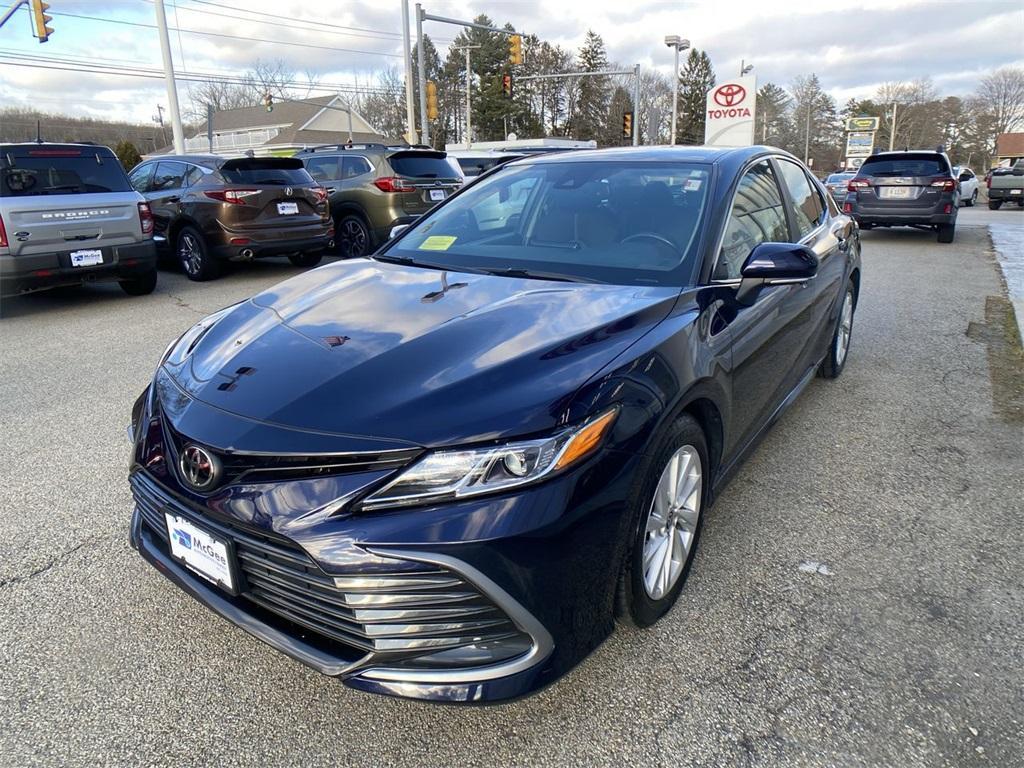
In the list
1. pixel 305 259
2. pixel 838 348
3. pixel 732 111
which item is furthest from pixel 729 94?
Result: pixel 838 348

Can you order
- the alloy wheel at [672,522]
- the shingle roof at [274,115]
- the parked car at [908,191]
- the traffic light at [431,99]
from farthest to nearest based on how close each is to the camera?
the shingle roof at [274,115] → the traffic light at [431,99] → the parked car at [908,191] → the alloy wheel at [672,522]

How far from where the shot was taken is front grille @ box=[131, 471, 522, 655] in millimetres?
1740

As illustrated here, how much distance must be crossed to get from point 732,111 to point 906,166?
27.2 feet

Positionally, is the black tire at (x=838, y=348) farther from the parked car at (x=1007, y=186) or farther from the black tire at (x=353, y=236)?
the parked car at (x=1007, y=186)

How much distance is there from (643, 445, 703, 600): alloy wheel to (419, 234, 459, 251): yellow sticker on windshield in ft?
5.14

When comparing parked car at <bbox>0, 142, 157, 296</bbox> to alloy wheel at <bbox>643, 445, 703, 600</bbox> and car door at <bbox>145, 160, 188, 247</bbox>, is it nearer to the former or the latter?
car door at <bbox>145, 160, 188, 247</bbox>

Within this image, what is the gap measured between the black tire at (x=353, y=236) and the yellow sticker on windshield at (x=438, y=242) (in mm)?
7658

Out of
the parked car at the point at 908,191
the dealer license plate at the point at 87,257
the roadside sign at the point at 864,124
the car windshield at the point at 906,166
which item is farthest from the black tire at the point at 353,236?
the roadside sign at the point at 864,124

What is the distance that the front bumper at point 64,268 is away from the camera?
22.6 feet

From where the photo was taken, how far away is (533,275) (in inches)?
113

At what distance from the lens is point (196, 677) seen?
226cm

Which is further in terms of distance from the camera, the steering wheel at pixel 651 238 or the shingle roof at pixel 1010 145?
the shingle roof at pixel 1010 145

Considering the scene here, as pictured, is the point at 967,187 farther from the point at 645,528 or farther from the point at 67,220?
the point at 645,528

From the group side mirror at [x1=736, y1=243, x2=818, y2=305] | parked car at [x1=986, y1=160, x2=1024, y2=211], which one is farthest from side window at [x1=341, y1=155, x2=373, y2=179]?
parked car at [x1=986, y1=160, x2=1024, y2=211]
